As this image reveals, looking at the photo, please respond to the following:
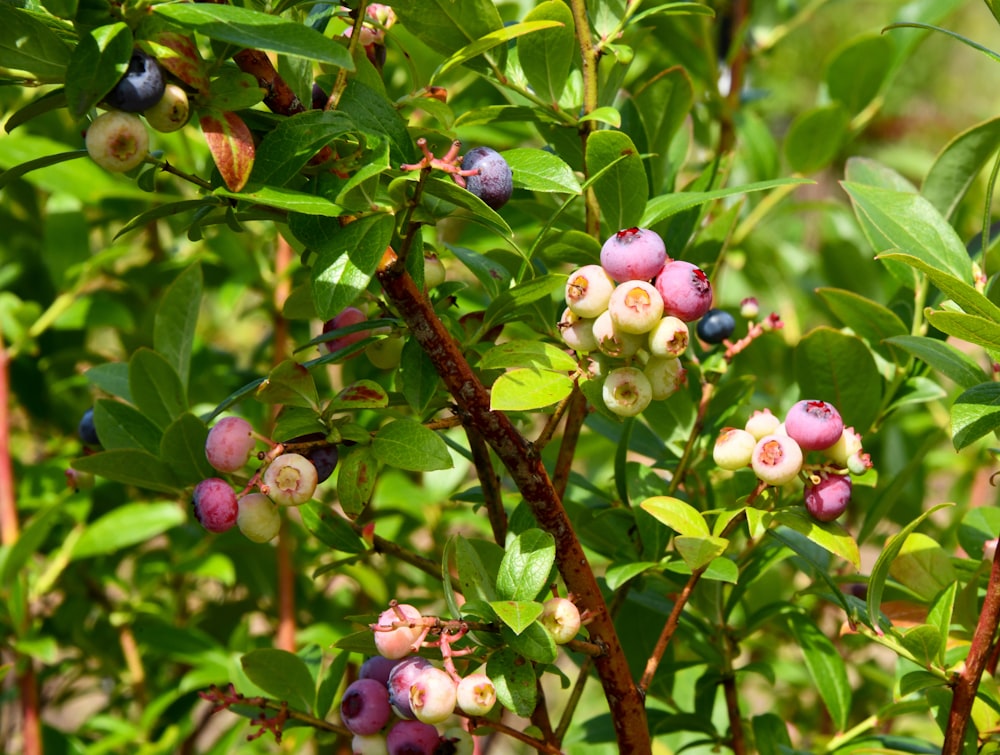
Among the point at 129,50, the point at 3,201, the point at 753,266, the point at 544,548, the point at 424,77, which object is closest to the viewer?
the point at 129,50

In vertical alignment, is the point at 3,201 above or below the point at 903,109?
above

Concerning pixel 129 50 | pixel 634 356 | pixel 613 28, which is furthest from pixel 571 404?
pixel 129 50

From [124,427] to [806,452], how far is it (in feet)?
1.70

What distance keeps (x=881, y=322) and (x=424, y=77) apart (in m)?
0.70

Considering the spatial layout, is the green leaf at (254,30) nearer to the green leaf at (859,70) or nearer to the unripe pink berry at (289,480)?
the unripe pink berry at (289,480)

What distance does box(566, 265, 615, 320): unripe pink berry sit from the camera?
64 cm

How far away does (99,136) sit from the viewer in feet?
1.83

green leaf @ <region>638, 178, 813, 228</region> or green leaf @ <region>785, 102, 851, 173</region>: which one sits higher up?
green leaf @ <region>638, 178, 813, 228</region>

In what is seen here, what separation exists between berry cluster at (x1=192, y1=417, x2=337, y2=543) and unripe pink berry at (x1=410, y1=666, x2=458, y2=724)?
132 millimetres

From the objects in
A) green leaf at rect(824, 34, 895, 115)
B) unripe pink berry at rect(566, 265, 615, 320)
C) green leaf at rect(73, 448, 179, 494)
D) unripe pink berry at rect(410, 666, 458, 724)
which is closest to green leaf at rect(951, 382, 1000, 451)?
unripe pink berry at rect(566, 265, 615, 320)

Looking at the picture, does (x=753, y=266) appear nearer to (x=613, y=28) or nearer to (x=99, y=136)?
(x=613, y=28)

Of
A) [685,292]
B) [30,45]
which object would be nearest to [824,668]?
[685,292]

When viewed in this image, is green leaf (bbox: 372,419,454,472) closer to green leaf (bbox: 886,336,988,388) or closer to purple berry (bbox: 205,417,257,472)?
purple berry (bbox: 205,417,257,472)

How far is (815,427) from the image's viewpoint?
65 cm
